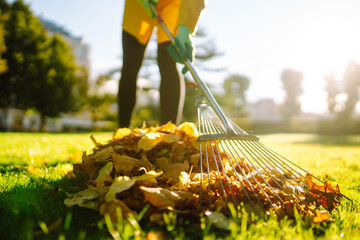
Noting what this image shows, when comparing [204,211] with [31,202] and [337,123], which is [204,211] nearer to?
[31,202]

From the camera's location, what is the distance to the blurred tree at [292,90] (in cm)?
4038

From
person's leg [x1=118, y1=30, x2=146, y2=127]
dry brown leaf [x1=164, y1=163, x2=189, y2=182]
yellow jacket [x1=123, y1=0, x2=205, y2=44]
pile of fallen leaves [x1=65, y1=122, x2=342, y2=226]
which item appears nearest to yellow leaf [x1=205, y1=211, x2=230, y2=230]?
pile of fallen leaves [x1=65, y1=122, x2=342, y2=226]

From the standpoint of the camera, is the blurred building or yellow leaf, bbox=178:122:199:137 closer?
yellow leaf, bbox=178:122:199:137

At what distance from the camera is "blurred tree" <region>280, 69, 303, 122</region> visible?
132 feet

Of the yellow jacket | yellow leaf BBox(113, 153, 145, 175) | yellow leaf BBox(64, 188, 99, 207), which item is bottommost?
yellow leaf BBox(64, 188, 99, 207)

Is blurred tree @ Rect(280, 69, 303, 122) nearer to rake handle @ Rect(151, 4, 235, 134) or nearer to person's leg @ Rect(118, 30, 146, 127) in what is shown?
person's leg @ Rect(118, 30, 146, 127)

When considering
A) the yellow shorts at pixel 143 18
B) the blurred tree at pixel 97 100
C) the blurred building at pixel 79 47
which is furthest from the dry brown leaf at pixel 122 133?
the blurred building at pixel 79 47

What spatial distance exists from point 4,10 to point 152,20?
1528 cm

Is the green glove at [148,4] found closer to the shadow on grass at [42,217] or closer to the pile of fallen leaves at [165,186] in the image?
the pile of fallen leaves at [165,186]

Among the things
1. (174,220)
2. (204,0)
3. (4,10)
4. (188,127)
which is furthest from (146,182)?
(4,10)

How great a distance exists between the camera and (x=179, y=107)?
2.09 meters

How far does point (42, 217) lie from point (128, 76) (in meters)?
1.31

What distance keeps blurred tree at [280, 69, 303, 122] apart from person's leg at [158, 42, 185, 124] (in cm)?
4163

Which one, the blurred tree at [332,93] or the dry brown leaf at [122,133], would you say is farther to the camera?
the blurred tree at [332,93]
